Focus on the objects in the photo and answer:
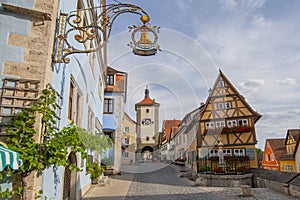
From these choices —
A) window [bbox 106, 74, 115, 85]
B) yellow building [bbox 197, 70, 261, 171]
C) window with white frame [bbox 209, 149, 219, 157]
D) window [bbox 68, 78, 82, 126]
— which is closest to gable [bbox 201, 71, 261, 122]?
yellow building [bbox 197, 70, 261, 171]

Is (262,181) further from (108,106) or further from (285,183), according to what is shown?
(108,106)

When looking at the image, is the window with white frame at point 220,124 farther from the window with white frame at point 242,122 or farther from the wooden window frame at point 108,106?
the wooden window frame at point 108,106

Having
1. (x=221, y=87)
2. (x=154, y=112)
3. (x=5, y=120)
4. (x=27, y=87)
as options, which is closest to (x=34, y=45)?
(x=27, y=87)

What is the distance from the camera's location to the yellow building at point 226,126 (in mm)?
17438

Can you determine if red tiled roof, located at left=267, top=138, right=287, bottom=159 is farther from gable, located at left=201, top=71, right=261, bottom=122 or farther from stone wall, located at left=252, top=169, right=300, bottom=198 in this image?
stone wall, located at left=252, top=169, right=300, bottom=198

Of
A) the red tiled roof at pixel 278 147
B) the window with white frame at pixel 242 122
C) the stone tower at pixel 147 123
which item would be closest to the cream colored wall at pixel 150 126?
the stone tower at pixel 147 123

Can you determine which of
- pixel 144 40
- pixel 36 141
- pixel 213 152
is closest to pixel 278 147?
pixel 213 152

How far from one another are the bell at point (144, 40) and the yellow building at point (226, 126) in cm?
1394

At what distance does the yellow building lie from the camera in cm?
1744

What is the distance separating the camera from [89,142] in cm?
757

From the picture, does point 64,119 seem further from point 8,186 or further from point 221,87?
point 221,87

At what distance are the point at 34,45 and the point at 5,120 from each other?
1276mm

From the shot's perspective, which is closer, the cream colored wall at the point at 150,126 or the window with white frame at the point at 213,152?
the window with white frame at the point at 213,152

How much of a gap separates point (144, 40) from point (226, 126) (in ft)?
48.5
